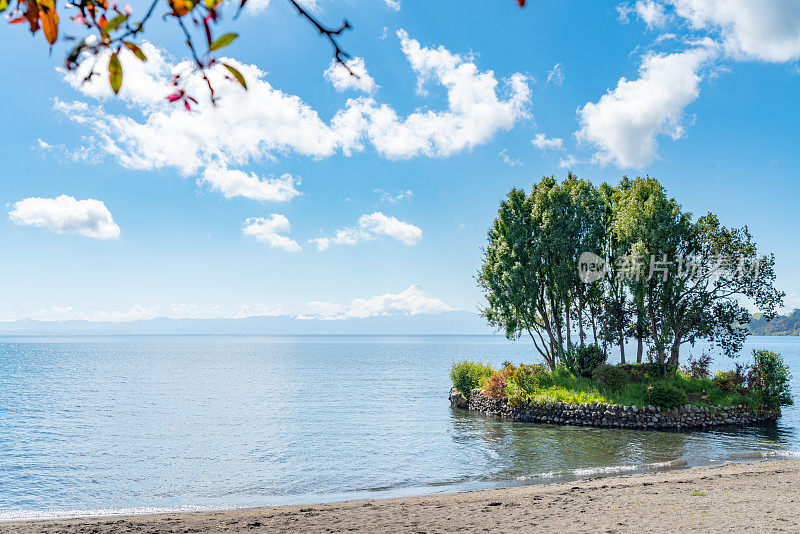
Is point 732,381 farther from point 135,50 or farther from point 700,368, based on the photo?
point 135,50

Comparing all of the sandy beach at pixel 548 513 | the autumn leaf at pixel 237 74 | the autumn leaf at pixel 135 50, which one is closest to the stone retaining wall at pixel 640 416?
the sandy beach at pixel 548 513

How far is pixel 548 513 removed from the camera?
1273 cm

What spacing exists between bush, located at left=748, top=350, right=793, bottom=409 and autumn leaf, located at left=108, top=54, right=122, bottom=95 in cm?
3791

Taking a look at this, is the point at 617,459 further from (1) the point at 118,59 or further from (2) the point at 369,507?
(1) the point at 118,59

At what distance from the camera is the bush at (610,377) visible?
31922mm

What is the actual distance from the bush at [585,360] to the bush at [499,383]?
12.9ft

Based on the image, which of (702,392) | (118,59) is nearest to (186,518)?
(118,59)

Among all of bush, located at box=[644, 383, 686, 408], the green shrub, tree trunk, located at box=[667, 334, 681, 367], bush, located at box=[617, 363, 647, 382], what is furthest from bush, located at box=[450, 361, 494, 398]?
the green shrub

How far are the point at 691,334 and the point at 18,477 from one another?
3779cm

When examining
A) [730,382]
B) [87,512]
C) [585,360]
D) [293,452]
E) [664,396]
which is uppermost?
[585,360]

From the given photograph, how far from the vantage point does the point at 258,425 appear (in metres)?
35.0

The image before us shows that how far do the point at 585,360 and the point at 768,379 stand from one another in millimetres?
10747

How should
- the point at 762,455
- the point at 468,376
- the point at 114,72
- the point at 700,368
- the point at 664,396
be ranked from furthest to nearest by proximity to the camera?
1. the point at 468,376
2. the point at 700,368
3. the point at 664,396
4. the point at 762,455
5. the point at 114,72

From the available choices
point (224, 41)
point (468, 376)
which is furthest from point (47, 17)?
point (468, 376)
